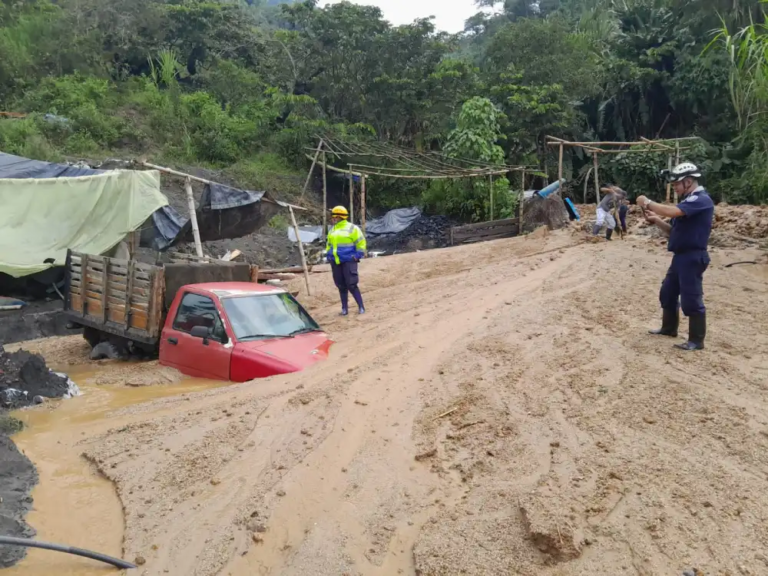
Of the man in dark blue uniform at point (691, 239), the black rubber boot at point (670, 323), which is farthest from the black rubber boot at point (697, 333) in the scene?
the black rubber boot at point (670, 323)

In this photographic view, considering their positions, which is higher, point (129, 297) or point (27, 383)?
point (129, 297)

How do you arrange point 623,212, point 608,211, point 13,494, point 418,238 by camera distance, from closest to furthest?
point 13,494 < point 608,211 < point 623,212 < point 418,238

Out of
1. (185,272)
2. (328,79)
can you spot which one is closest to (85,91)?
(328,79)

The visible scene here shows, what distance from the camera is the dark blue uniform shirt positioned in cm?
580

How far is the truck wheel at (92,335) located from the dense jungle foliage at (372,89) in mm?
13980

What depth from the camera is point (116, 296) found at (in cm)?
915

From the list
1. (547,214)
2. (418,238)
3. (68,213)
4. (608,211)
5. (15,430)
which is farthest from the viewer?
(418,238)

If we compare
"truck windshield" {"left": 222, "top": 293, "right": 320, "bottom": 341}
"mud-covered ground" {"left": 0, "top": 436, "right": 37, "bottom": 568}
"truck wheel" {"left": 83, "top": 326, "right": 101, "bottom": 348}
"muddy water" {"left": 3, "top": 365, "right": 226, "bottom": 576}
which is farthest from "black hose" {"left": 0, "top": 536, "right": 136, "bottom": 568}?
"truck wheel" {"left": 83, "top": 326, "right": 101, "bottom": 348}

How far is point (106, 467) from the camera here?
4.80m

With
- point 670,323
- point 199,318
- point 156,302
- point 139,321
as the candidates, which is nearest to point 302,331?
point 199,318

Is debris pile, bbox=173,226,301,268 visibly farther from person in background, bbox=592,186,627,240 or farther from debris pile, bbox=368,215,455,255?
person in background, bbox=592,186,627,240

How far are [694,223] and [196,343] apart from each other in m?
5.17

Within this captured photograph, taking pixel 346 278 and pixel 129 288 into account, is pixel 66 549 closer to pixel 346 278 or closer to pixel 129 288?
pixel 129 288

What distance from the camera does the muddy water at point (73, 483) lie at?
12.1 feet
